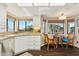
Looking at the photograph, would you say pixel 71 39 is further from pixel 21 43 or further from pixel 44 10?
pixel 21 43

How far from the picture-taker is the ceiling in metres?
1.53

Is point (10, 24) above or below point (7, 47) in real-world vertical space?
above

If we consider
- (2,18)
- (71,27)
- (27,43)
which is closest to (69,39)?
(71,27)

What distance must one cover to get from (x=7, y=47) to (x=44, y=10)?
83cm

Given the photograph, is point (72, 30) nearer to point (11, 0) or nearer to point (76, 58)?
point (76, 58)

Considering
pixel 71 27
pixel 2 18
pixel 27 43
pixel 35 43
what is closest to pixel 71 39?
pixel 71 27

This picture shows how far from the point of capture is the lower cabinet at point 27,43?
63.5 inches

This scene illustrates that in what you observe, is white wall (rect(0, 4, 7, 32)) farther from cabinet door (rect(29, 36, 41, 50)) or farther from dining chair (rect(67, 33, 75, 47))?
dining chair (rect(67, 33, 75, 47))

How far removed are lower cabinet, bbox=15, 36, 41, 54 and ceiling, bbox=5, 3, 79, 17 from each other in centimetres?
37

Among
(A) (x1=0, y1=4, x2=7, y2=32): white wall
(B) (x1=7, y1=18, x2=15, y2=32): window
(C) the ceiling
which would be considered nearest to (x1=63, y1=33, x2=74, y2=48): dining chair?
(C) the ceiling

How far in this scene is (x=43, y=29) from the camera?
1.61m

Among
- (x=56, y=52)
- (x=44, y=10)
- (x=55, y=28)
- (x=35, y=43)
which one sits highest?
(x=44, y=10)

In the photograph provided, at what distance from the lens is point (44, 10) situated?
5.20 feet

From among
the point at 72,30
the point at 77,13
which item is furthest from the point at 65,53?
the point at 77,13
